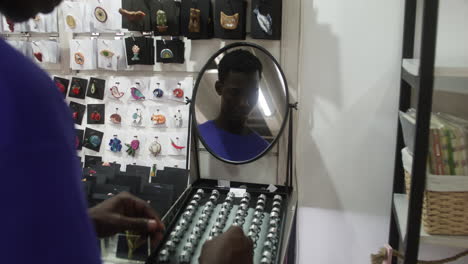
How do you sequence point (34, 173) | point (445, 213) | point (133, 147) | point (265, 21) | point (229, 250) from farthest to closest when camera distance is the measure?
point (133, 147) < point (265, 21) < point (445, 213) < point (229, 250) < point (34, 173)

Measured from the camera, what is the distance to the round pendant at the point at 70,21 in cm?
148

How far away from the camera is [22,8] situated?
0.58 m

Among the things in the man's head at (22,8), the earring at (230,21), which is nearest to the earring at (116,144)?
the earring at (230,21)

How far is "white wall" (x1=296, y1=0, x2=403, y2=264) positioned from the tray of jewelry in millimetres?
224

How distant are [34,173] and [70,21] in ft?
3.80

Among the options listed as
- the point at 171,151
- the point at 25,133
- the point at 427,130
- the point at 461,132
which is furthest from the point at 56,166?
the point at 171,151

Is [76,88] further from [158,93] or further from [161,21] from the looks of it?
[161,21]

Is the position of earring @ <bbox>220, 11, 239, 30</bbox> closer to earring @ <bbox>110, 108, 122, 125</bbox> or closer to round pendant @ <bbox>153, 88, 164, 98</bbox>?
round pendant @ <bbox>153, 88, 164, 98</bbox>

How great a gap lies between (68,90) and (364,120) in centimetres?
105

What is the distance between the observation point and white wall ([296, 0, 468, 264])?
51.4 inches

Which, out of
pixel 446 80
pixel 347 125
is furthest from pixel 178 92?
pixel 446 80

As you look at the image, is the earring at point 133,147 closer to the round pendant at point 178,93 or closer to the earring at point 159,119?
the earring at point 159,119

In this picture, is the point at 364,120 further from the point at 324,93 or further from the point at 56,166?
the point at 56,166

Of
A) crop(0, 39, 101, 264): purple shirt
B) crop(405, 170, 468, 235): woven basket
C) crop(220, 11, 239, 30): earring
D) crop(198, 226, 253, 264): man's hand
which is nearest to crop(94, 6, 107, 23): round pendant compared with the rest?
crop(220, 11, 239, 30): earring
